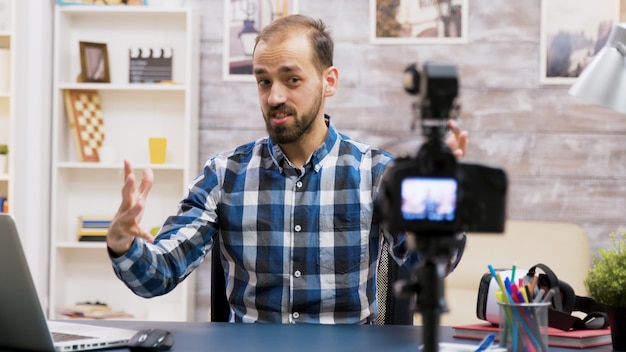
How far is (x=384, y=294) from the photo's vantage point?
1.99 metres

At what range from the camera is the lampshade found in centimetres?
204

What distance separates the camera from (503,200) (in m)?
0.84

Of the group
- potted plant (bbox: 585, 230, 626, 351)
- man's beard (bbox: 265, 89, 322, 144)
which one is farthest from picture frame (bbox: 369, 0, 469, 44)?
potted plant (bbox: 585, 230, 626, 351)

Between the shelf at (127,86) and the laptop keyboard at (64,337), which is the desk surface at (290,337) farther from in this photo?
the shelf at (127,86)

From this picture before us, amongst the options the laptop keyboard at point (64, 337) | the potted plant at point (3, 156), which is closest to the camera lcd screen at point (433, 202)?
the laptop keyboard at point (64, 337)

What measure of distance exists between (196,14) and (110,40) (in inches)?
17.9

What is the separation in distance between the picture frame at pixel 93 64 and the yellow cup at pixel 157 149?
37 cm

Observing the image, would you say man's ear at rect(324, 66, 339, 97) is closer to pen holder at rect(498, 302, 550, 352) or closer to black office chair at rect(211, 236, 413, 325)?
black office chair at rect(211, 236, 413, 325)

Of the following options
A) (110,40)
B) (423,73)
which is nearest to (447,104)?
(423,73)

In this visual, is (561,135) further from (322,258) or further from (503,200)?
(503,200)

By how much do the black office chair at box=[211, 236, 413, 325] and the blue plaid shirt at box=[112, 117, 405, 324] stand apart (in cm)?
2

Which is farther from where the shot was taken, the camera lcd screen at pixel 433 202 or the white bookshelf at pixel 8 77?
the white bookshelf at pixel 8 77

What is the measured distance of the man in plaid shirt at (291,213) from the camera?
1879 millimetres

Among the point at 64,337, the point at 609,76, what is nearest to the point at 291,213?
the point at 64,337
